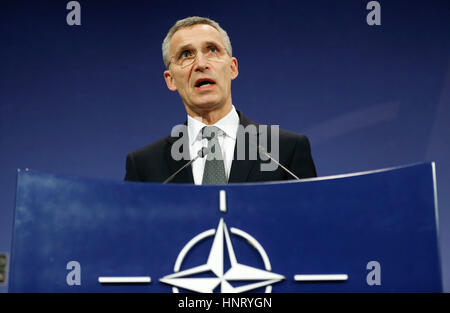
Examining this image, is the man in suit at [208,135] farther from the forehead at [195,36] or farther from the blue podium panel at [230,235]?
the blue podium panel at [230,235]

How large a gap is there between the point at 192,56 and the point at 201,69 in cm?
9

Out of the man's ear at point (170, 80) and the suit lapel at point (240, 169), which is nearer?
the suit lapel at point (240, 169)

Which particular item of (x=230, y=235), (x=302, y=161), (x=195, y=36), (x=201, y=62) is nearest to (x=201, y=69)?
(x=201, y=62)

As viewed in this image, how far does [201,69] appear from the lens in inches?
69.1

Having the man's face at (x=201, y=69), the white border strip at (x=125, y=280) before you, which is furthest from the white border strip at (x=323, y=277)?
the man's face at (x=201, y=69)

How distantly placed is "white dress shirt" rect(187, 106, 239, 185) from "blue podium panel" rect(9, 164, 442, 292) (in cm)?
54

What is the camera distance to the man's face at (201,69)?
1.76 m

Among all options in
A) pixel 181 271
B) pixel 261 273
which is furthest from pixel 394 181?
pixel 181 271

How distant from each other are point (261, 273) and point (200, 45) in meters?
1.08

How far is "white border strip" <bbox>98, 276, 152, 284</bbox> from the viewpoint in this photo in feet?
3.24

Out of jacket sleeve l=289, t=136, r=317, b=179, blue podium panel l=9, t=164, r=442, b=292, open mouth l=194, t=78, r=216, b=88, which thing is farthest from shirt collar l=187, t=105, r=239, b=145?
blue podium panel l=9, t=164, r=442, b=292

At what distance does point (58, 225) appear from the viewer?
1015mm
